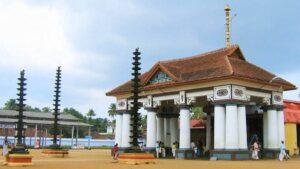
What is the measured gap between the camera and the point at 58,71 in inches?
1134

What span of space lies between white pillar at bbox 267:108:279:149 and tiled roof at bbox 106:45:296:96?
218cm

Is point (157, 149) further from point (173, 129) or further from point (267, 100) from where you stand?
point (267, 100)

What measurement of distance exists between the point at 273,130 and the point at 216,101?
5.19 metres

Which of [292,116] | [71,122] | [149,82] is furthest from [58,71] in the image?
[71,122]

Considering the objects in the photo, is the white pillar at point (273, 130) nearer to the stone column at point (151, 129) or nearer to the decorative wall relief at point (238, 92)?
the decorative wall relief at point (238, 92)

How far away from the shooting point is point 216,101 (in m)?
27.2

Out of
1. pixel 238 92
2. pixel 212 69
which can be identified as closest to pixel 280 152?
pixel 238 92

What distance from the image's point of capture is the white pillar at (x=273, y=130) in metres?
29.4

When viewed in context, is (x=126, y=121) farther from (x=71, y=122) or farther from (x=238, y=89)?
(x=71, y=122)

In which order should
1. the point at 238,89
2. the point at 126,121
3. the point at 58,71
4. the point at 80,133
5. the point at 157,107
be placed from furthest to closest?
the point at 80,133 < the point at 126,121 < the point at 157,107 < the point at 58,71 < the point at 238,89

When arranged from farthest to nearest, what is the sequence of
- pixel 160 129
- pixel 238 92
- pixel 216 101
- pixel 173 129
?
1. pixel 173 129
2. pixel 160 129
3. pixel 216 101
4. pixel 238 92

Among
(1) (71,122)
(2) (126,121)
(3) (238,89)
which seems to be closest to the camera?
(3) (238,89)

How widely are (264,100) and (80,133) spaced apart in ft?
212

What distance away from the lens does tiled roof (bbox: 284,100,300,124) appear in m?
36.0
